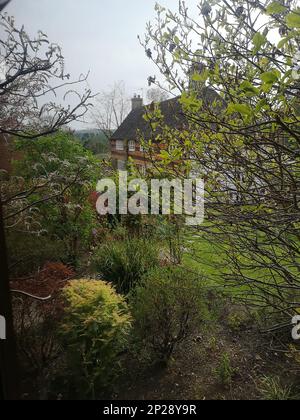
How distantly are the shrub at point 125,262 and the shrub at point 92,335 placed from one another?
1.37 meters

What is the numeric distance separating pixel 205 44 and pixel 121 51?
50 cm

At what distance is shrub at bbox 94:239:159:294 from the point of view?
3837mm

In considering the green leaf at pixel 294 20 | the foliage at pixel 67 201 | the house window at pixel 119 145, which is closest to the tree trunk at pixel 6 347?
the green leaf at pixel 294 20

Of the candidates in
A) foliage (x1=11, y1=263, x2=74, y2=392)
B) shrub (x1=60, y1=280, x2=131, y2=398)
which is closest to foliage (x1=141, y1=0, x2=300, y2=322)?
shrub (x1=60, y1=280, x2=131, y2=398)

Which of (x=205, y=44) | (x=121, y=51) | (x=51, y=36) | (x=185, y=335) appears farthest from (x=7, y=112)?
(x=185, y=335)

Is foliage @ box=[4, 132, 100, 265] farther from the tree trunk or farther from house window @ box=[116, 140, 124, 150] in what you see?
the tree trunk

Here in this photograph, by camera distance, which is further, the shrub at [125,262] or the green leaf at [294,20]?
the shrub at [125,262]

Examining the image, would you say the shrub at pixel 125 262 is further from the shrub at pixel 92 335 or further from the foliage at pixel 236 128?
the foliage at pixel 236 128

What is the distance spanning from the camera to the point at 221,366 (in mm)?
2410

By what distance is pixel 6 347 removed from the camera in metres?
1.23

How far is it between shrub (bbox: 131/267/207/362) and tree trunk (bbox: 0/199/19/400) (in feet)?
5.02

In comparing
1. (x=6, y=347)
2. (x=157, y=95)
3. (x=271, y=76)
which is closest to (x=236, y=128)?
(x=271, y=76)

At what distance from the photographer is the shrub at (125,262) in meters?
3.84

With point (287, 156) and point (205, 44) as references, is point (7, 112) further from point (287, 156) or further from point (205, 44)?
point (287, 156)
